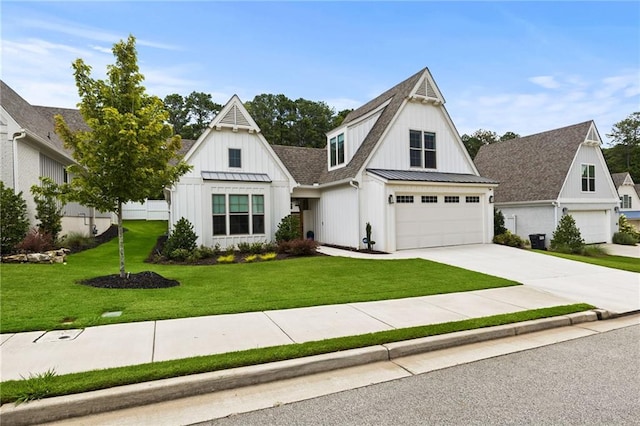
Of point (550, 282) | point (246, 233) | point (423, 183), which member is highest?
point (423, 183)

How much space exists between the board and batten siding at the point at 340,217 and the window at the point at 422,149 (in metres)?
3.55

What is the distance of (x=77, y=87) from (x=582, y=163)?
1050 inches

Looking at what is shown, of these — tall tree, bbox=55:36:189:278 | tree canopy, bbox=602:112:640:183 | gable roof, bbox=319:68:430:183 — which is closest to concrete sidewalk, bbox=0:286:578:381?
tall tree, bbox=55:36:189:278

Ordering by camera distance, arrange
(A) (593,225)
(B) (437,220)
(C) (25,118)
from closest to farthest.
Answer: (C) (25,118) → (B) (437,220) → (A) (593,225)

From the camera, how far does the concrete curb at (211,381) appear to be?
3111 millimetres

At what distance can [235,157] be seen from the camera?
1591cm

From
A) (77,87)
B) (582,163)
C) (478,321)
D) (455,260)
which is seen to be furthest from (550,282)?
(582,163)

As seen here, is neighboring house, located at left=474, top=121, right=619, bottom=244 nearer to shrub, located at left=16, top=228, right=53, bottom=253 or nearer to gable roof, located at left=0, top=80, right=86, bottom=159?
gable roof, located at left=0, top=80, right=86, bottom=159

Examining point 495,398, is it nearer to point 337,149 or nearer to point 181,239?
point 181,239

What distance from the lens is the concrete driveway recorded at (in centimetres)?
800

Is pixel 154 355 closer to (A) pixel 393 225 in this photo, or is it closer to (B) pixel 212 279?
(B) pixel 212 279

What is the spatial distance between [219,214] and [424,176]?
9422 mm

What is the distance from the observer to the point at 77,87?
8008 mm

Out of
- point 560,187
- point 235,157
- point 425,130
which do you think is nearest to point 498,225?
point 560,187
